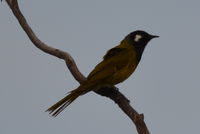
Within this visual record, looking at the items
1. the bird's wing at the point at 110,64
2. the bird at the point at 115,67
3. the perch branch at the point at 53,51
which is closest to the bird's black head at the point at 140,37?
the bird at the point at 115,67

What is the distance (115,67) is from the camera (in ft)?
33.1

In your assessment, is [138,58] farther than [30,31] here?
Yes

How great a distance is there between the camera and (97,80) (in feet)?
31.0

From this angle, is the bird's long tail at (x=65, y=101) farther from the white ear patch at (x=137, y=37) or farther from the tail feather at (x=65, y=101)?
the white ear patch at (x=137, y=37)

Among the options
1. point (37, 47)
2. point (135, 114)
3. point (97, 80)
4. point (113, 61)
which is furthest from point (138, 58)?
point (135, 114)

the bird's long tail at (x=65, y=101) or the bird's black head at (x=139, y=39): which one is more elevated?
the bird's black head at (x=139, y=39)

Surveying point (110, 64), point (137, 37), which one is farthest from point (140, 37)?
point (110, 64)

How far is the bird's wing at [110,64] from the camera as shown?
31.7 ft

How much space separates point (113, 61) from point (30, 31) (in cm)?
178

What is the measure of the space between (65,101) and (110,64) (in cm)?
170

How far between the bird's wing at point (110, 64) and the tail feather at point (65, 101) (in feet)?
1.77

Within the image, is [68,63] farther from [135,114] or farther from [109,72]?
[135,114]

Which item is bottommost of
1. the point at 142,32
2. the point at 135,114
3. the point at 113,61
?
the point at 135,114

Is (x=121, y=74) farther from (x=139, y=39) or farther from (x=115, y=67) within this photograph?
(x=139, y=39)
